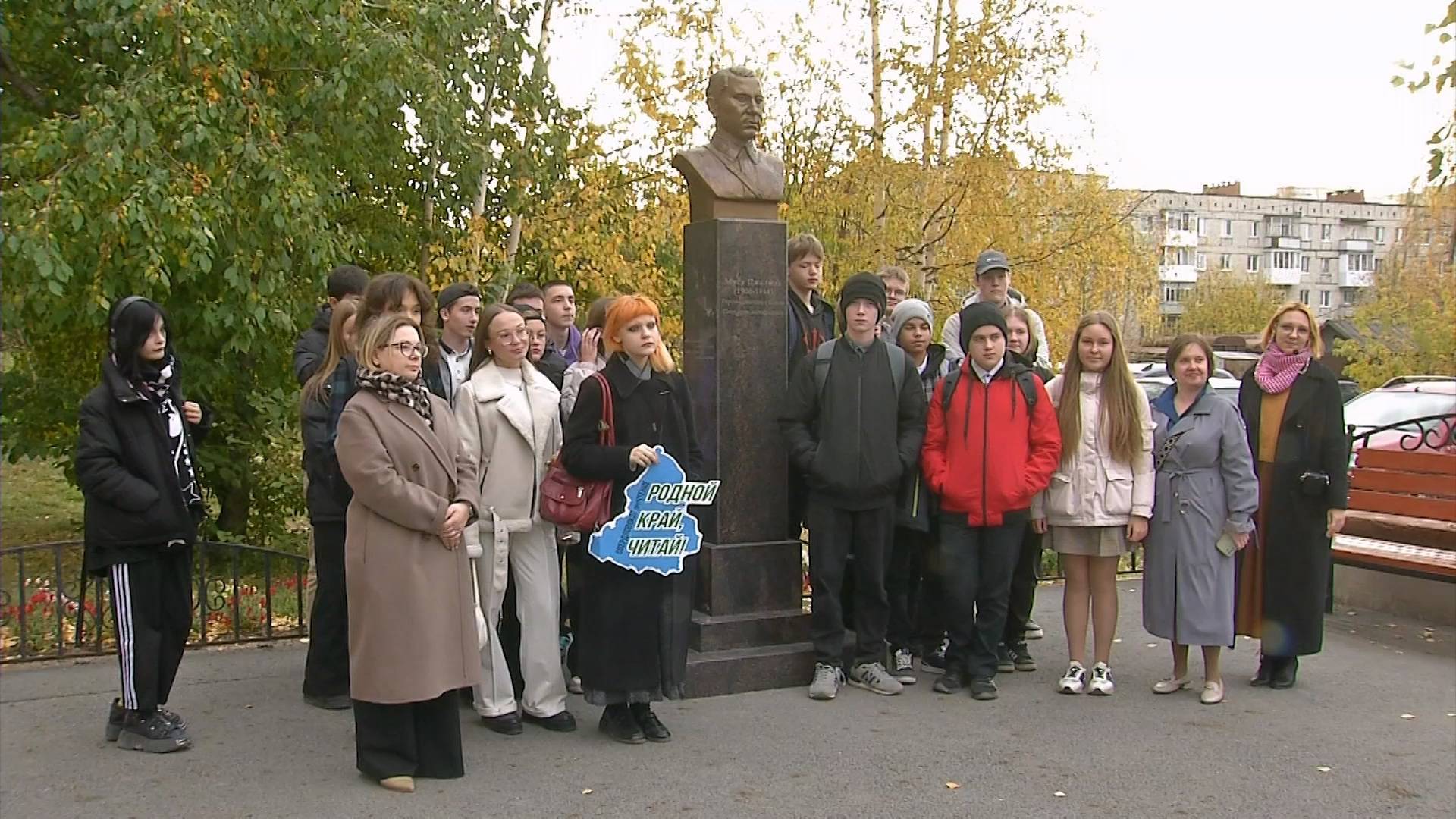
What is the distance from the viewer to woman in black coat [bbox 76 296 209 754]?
502 centimetres

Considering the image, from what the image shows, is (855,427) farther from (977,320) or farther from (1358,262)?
(1358,262)

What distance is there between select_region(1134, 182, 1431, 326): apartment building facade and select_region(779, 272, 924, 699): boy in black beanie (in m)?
85.1

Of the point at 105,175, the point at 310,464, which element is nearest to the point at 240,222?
the point at 105,175

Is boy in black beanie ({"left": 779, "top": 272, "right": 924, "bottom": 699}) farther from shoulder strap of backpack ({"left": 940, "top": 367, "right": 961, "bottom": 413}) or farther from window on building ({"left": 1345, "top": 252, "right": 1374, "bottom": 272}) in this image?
window on building ({"left": 1345, "top": 252, "right": 1374, "bottom": 272})

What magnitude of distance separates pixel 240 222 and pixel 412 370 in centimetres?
454

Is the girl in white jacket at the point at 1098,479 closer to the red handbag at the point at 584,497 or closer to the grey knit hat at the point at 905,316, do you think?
the grey knit hat at the point at 905,316

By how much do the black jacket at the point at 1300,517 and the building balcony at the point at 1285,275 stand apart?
8900 cm

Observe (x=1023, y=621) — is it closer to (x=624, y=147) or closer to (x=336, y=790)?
(x=336, y=790)

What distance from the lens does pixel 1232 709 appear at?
6203 mm

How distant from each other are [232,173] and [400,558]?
15.7 feet

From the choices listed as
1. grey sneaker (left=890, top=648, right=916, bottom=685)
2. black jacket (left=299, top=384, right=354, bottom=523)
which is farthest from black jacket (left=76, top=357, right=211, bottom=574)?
grey sneaker (left=890, top=648, right=916, bottom=685)

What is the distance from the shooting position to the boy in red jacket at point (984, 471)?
6094 mm

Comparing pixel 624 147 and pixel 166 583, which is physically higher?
pixel 624 147

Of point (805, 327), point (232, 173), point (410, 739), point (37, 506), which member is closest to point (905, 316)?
point (805, 327)
